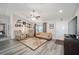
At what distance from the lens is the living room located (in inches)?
87.6

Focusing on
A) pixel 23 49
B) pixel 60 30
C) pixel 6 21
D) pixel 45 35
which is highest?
pixel 6 21

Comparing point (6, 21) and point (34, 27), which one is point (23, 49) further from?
point (6, 21)

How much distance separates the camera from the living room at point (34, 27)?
2225mm

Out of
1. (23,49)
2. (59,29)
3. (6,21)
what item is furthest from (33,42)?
(6,21)

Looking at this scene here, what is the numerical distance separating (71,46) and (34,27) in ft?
3.34

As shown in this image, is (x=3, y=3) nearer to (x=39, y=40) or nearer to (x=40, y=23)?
(x=40, y=23)

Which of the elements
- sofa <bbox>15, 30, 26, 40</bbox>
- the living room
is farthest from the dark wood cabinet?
sofa <bbox>15, 30, 26, 40</bbox>

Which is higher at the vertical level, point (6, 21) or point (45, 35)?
point (6, 21)

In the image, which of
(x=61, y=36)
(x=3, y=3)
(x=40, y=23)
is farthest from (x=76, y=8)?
(x=3, y=3)

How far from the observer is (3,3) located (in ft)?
7.23

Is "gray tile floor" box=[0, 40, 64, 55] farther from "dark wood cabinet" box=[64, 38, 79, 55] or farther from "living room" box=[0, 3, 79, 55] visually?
"dark wood cabinet" box=[64, 38, 79, 55]

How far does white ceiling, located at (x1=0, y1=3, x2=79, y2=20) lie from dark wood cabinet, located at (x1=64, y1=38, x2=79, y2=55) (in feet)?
1.86

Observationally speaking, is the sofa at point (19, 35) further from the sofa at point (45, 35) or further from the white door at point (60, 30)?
the white door at point (60, 30)

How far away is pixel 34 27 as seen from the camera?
93.5 inches
